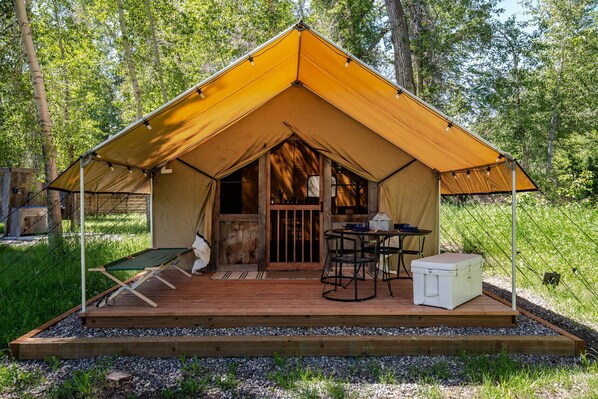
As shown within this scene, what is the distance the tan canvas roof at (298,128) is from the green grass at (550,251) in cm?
131

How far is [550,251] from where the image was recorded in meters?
6.84

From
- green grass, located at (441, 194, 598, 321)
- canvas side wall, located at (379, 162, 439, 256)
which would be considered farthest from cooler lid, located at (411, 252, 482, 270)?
canvas side wall, located at (379, 162, 439, 256)

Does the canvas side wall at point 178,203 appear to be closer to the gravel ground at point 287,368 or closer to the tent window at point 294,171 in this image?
the tent window at point 294,171

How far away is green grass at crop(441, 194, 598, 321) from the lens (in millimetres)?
4961

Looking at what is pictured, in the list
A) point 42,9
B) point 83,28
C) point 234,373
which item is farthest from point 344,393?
point 42,9

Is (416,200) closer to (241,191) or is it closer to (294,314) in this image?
(241,191)

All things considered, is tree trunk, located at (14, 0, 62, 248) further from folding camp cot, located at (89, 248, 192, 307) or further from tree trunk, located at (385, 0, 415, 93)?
tree trunk, located at (385, 0, 415, 93)

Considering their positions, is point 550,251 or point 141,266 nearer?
point 141,266

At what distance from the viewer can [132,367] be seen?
3180 mm

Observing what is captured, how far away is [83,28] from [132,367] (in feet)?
30.7

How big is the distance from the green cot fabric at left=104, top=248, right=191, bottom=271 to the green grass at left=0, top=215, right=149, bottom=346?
0.91 metres

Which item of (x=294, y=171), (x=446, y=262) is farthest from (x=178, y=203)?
(x=446, y=262)

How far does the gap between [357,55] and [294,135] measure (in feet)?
27.1

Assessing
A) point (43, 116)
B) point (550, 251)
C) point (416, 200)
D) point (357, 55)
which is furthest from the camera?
point (357, 55)
